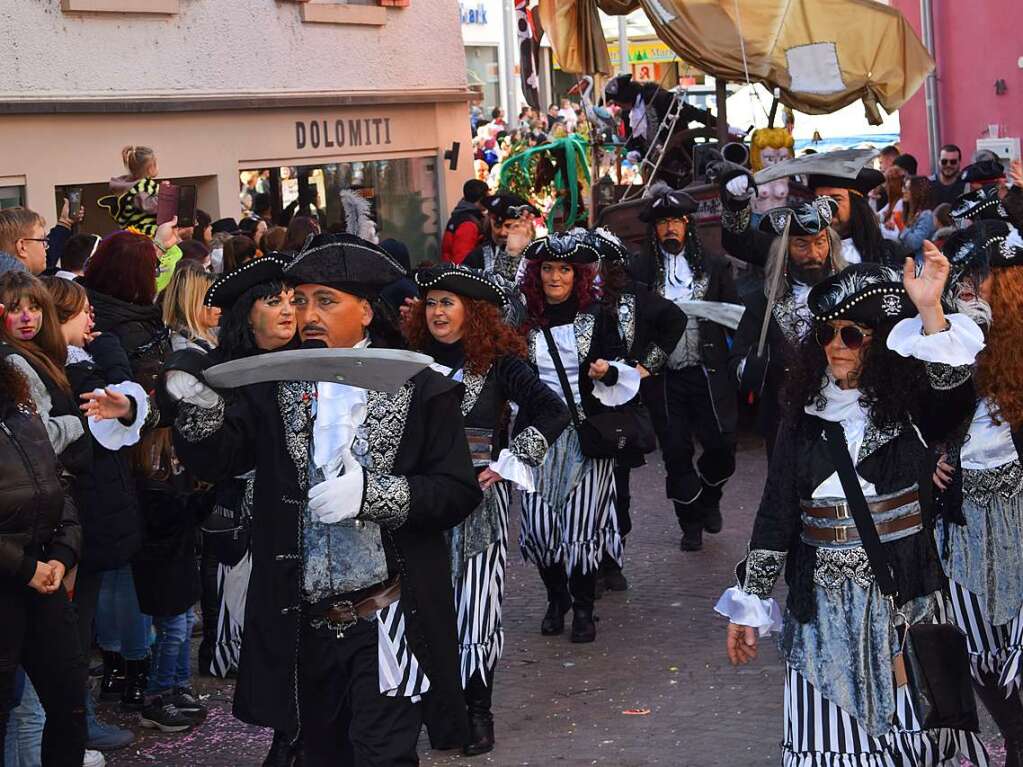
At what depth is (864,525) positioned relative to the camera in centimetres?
522

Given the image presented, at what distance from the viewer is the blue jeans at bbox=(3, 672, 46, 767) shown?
6.23 m

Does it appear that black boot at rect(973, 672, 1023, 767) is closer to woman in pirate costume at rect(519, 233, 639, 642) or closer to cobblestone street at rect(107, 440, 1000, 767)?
cobblestone street at rect(107, 440, 1000, 767)

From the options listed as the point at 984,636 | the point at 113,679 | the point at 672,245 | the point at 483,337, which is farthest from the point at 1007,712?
the point at 672,245

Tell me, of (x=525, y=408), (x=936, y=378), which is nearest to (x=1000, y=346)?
(x=936, y=378)

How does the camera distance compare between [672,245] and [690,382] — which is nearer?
[690,382]

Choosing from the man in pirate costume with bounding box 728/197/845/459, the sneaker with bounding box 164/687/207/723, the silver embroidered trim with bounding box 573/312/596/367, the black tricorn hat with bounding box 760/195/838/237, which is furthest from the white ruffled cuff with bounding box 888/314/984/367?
the sneaker with bounding box 164/687/207/723

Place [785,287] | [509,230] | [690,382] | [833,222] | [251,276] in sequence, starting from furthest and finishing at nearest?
[509,230] < [690,382] < [833,222] < [785,287] < [251,276]

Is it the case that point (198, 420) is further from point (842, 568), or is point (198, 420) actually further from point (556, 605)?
point (556, 605)

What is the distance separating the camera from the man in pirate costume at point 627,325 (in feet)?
28.4

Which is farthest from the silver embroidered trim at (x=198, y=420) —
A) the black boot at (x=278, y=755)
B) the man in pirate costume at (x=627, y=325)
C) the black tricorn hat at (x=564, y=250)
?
the man in pirate costume at (x=627, y=325)

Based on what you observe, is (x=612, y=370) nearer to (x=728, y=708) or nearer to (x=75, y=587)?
(x=728, y=708)

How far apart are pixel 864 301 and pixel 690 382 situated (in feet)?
16.8

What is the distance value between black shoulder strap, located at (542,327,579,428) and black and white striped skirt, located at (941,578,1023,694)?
8.46 feet

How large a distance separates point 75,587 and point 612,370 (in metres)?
2.84
